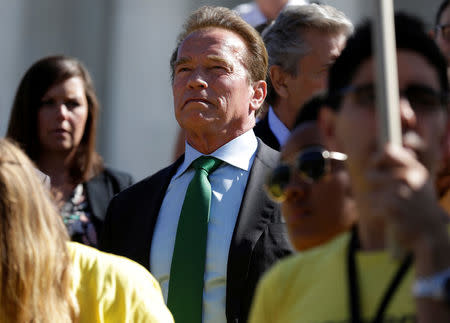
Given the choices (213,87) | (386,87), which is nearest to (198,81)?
(213,87)

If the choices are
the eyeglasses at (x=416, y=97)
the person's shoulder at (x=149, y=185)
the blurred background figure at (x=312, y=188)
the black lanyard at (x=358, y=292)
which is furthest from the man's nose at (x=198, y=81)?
the black lanyard at (x=358, y=292)

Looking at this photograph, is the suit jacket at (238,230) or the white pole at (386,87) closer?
the white pole at (386,87)

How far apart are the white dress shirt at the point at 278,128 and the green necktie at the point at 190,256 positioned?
0.72 metres

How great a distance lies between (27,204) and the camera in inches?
120

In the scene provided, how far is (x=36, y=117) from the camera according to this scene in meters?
5.42

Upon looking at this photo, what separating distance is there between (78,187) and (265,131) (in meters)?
1.16

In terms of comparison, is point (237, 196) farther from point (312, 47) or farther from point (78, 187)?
point (78, 187)

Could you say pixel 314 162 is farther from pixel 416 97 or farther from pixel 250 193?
pixel 250 193

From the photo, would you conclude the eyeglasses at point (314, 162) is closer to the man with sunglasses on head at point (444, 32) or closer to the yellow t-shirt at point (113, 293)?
the yellow t-shirt at point (113, 293)

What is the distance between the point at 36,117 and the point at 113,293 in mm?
2577

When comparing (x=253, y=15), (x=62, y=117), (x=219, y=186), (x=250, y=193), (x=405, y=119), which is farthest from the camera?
(x=253, y=15)

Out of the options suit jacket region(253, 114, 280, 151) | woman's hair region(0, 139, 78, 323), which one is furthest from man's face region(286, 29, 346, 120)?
woman's hair region(0, 139, 78, 323)

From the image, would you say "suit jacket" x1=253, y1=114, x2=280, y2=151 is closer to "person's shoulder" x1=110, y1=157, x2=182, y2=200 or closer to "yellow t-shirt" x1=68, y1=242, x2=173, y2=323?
"person's shoulder" x1=110, y1=157, x2=182, y2=200

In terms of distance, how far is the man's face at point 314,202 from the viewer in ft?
8.14
